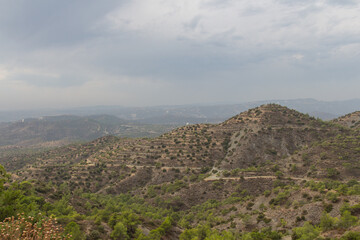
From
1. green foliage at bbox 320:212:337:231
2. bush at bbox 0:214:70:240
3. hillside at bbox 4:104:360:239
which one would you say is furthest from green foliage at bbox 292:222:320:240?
bush at bbox 0:214:70:240

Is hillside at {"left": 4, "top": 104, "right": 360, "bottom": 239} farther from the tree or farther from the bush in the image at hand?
the bush

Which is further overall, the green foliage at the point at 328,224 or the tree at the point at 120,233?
the green foliage at the point at 328,224

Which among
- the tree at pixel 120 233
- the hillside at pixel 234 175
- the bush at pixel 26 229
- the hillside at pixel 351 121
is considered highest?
the bush at pixel 26 229

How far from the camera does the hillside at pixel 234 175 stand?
38.1m

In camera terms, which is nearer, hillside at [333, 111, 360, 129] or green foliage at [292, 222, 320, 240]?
green foliage at [292, 222, 320, 240]

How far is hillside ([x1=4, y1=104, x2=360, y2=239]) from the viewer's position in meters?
38.1

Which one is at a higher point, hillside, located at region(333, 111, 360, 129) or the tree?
hillside, located at region(333, 111, 360, 129)

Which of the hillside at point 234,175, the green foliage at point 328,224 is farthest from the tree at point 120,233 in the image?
the green foliage at point 328,224

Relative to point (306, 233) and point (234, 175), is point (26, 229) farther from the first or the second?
point (234, 175)

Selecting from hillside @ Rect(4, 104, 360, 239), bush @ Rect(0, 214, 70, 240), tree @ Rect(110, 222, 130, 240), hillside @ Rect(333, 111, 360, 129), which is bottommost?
hillside @ Rect(4, 104, 360, 239)

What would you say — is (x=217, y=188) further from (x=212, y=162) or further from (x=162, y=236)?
(x=162, y=236)

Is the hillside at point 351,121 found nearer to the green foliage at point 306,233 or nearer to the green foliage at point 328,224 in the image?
the green foliage at point 328,224

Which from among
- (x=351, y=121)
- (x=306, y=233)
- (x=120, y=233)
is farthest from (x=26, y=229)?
(x=351, y=121)

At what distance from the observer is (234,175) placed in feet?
229
